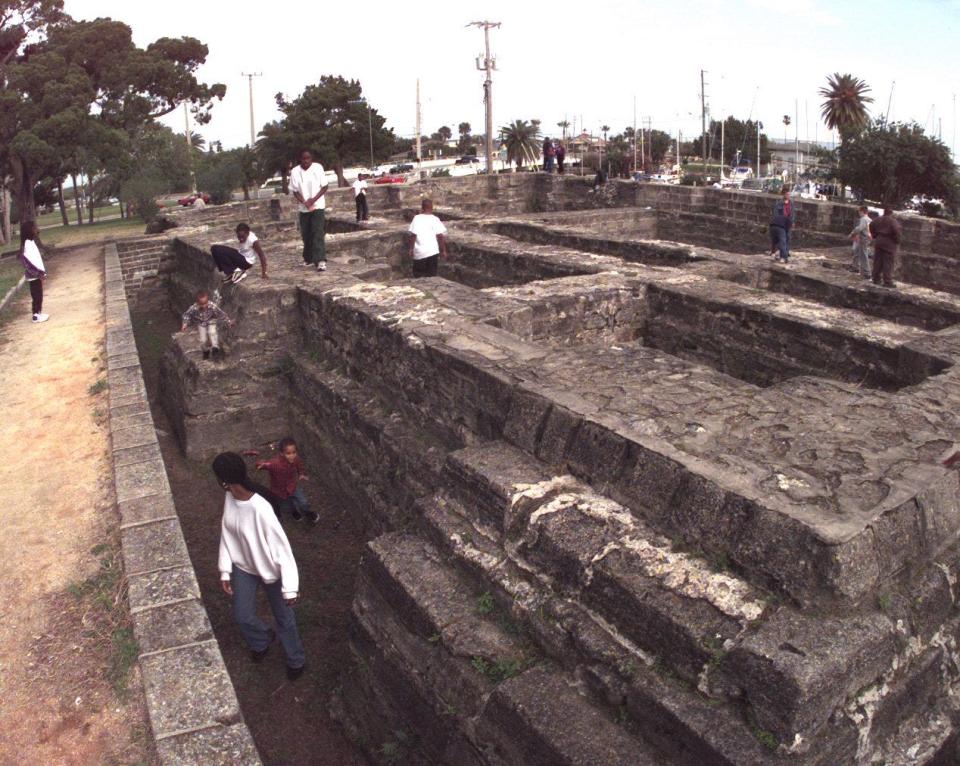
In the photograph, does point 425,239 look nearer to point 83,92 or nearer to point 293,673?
point 293,673

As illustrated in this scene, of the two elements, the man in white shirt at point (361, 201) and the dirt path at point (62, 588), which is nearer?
the dirt path at point (62, 588)

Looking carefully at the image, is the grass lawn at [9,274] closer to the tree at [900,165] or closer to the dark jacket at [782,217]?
the dark jacket at [782,217]

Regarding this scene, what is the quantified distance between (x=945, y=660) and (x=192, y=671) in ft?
10.4

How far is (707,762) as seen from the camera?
8.77ft

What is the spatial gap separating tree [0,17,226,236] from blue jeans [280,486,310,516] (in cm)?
1407

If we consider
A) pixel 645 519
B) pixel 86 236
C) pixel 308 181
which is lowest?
pixel 645 519

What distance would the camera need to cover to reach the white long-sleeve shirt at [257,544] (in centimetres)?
402

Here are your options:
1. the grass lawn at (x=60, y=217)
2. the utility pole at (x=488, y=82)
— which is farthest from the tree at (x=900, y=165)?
the grass lawn at (x=60, y=217)

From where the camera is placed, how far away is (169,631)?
3801 millimetres

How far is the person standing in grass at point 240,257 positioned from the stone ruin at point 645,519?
1428 millimetres

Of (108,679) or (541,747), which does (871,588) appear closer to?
(541,747)

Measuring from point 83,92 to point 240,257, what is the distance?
45.5 ft

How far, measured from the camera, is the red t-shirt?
590 centimetres

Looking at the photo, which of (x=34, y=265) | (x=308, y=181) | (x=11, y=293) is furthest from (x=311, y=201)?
(x=11, y=293)
